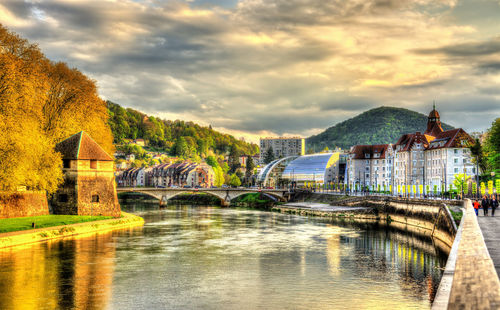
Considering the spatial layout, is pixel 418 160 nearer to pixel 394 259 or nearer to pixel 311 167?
pixel 311 167

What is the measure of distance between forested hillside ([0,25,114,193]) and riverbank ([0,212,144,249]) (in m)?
4.14

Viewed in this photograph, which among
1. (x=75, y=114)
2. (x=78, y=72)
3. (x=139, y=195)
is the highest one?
(x=78, y=72)

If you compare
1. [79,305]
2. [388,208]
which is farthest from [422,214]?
[79,305]

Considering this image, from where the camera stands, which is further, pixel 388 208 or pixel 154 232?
pixel 388 208

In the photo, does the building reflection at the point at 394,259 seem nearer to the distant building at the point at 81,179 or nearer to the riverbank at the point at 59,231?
the riverbank at the point at 59,231

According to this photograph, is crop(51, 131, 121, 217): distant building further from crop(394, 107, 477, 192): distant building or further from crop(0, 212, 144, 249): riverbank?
crop(394, 107, 477, 192): distant building

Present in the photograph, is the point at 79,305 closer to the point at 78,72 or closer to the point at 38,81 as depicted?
the point at 38,81

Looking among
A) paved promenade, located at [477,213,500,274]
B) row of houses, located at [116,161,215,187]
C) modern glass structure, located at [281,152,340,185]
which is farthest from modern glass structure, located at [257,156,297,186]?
paved promenade, located at [477,213,500,274]

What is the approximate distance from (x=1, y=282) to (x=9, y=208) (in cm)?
2150

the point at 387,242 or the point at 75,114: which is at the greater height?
the point at 75,114

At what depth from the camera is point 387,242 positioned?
4197cm

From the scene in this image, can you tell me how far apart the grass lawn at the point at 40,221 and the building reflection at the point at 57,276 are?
3463 mm

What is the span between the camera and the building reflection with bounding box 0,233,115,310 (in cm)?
2048

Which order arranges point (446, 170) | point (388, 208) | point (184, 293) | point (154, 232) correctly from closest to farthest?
1. point (184, 293)
2. point (154, 232)
3. point (388, 208)
4. point (446, 170)
